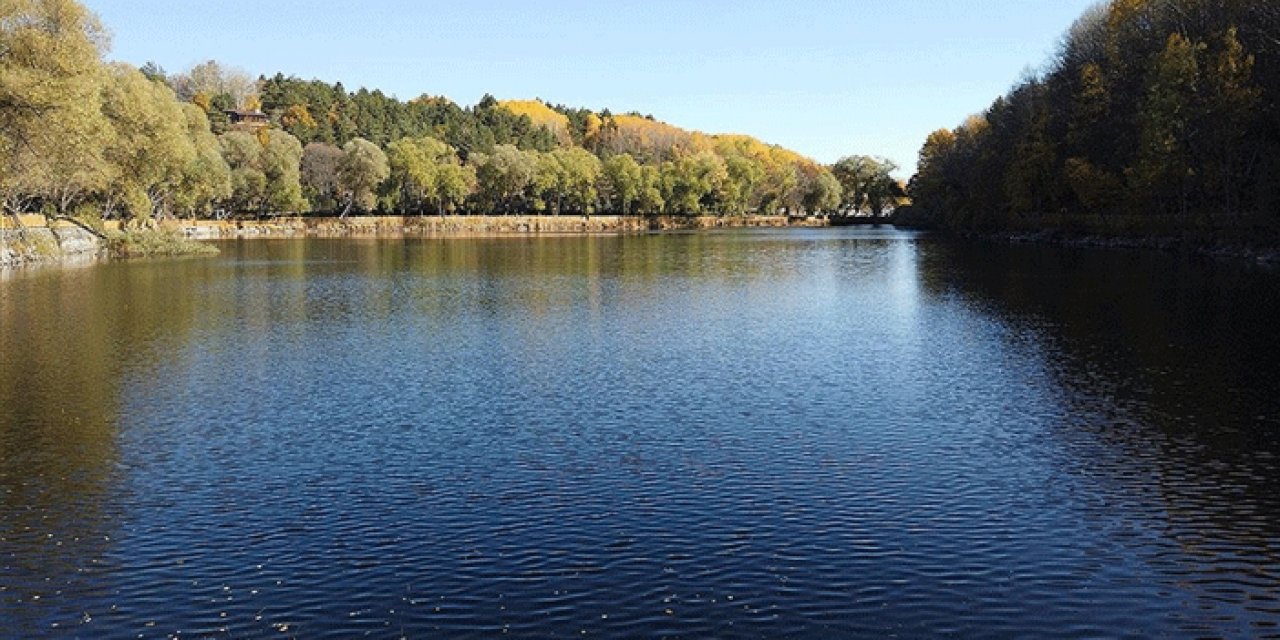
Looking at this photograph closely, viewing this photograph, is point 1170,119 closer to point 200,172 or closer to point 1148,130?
point 1148,130

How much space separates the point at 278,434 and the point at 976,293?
4114 centimetres

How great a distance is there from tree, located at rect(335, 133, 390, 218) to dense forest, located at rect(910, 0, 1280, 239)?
8786 cm

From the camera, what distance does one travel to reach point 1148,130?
7712 cm

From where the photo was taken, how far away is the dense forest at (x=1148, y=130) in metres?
71.3

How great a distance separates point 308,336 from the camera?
38656mm

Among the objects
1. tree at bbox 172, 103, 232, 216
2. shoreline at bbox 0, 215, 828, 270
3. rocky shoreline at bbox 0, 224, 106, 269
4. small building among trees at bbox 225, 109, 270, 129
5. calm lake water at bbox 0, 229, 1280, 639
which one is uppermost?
small building among trees at bbox 225, 109, 270, 129

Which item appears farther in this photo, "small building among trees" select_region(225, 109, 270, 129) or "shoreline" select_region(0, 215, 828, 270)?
"small building among trees" select_region(225, 109, 270, 129)

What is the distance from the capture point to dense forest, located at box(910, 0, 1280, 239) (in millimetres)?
71312

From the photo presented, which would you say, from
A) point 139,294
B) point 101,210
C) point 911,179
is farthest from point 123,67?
point 911,179

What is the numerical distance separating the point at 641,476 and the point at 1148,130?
71.6 meters

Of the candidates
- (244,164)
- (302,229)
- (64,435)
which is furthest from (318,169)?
(64,435)

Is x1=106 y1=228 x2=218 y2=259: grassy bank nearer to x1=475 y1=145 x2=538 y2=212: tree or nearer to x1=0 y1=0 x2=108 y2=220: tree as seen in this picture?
x1=0 y1=0 x2=108 y2=220: tree

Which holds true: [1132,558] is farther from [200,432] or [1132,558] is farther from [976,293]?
[976,293]

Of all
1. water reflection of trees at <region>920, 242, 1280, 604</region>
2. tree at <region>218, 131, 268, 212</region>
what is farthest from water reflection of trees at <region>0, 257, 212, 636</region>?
tree at <region>218, 131, 268, 212</region>
